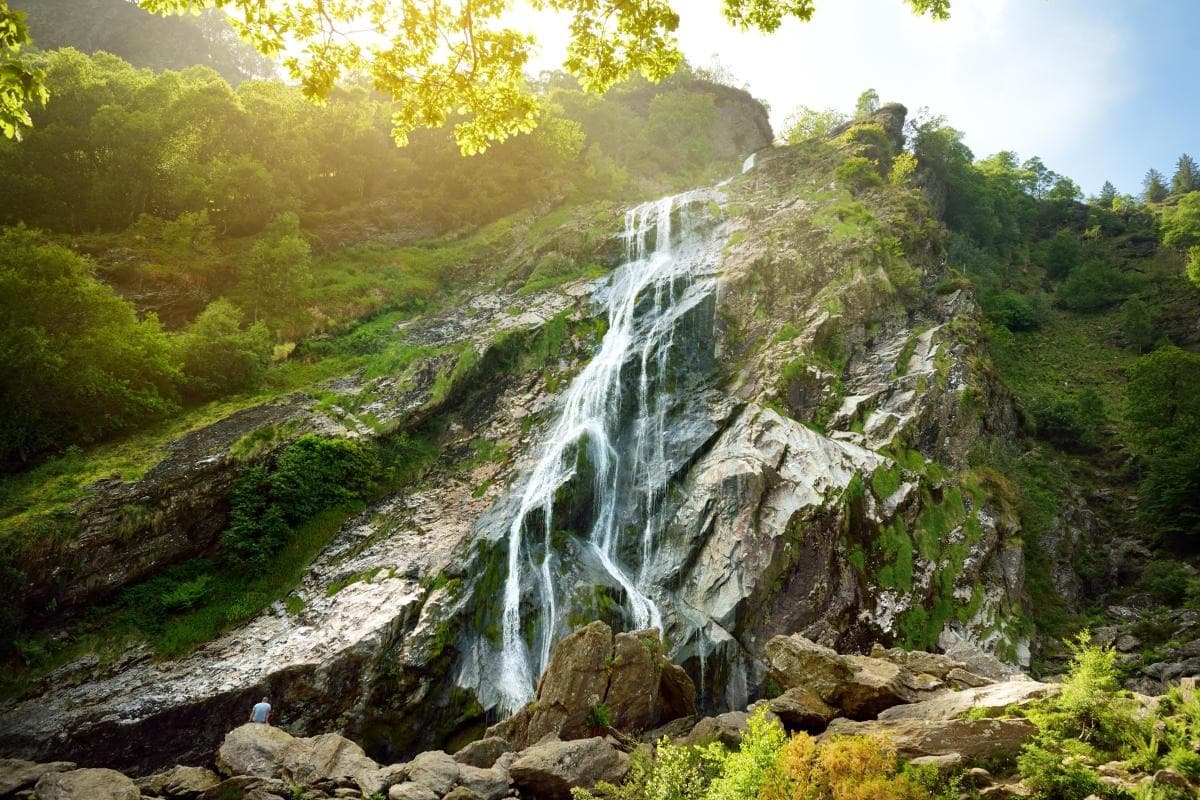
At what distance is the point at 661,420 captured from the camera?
20.9 m

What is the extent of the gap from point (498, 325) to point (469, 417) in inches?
191

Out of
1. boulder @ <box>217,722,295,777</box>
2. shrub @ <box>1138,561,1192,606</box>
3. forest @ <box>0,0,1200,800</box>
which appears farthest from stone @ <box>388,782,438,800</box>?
shrub @ <box>1138,561,1192,606</box>

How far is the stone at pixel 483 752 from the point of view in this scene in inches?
412

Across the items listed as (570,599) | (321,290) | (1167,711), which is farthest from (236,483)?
(1167,711)

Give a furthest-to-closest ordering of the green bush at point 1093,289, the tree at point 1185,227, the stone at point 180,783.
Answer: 1. the tree at point 1185,227
2. the green bush at point 1093,289
3. the stone at point 180,783

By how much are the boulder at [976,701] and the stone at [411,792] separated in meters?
7.09

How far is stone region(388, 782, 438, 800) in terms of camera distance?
341 inches

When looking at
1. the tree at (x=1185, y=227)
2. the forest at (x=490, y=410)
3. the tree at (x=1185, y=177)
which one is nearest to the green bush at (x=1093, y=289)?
the forest at (x=490, y=410)

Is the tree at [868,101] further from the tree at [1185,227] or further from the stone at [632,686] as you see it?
the stone at [632,686]

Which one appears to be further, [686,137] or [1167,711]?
[686,137]

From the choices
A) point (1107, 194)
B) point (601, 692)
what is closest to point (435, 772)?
point (601, 692)

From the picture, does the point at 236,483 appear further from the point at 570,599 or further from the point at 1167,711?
the point at 1167,711

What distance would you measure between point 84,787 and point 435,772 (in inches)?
186

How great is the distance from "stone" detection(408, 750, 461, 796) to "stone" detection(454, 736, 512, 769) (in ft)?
2.67
